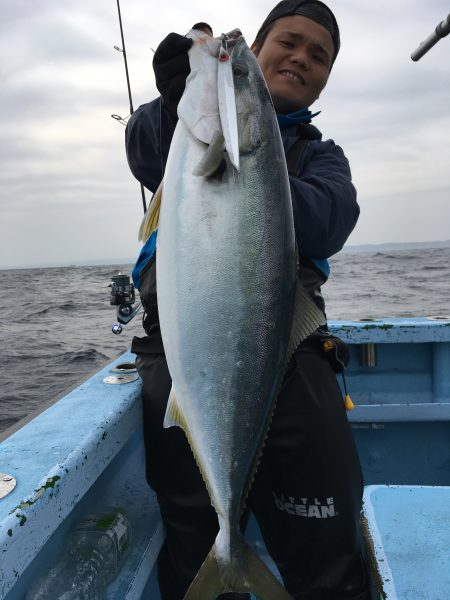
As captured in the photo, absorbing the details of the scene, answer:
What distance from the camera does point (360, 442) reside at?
11.8 feet

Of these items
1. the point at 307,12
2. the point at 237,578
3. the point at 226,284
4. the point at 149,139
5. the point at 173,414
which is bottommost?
the point at 237,578

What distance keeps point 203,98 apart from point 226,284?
0.63 m

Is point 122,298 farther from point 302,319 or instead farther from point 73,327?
point 73,327

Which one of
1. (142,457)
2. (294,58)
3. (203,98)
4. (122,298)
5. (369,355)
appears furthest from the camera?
(122,298)

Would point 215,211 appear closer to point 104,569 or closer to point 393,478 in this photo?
point 104,569

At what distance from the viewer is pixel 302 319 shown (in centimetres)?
180

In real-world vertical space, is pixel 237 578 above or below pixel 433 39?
below

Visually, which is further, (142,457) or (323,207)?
(142,457)

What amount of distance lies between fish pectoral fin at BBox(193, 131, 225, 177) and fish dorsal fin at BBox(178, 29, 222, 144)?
5cm

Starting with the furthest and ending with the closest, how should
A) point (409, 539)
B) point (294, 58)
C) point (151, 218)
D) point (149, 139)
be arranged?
point (294, 58), point (149, 139), point (151, 218), point (409, 539)

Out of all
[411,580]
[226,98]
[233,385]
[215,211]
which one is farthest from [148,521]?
[226,98]

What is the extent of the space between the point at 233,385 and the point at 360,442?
2296 millimetres

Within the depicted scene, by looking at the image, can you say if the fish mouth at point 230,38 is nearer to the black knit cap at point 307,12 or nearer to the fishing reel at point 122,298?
the black knit cap at point 307,12

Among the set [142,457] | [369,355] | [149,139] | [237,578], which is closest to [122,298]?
[142,457]
